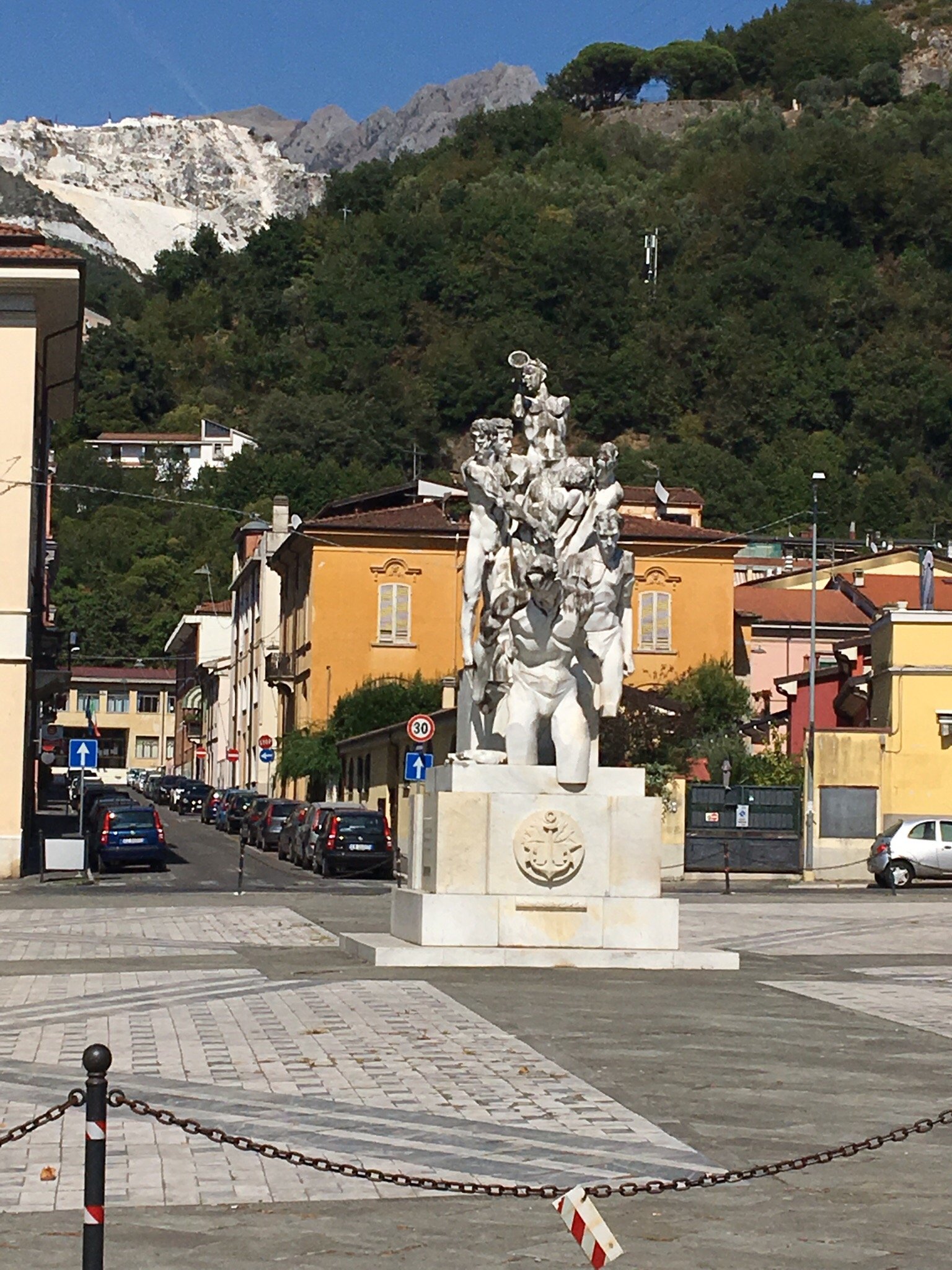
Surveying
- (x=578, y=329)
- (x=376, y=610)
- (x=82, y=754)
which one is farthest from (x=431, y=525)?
(x=578, y=329)

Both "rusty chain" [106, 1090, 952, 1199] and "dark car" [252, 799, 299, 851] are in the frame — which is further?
"dark car" [252, 799, 299, 851]

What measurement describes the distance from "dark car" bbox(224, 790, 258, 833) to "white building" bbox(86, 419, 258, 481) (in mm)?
77668

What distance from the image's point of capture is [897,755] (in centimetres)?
4628

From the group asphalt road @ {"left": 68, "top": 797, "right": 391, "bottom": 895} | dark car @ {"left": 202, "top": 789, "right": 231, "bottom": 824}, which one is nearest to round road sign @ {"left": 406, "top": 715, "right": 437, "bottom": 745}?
asphalt road @ {"left": 68, "top": 797, "right": 391, "bottom": 895}

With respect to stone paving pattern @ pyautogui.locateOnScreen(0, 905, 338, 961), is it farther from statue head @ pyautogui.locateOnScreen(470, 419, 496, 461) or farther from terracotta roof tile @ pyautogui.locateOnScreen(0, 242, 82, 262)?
terracotta roof tile @ pyautogui.locateOnScreen(0, 242, 82, 262)

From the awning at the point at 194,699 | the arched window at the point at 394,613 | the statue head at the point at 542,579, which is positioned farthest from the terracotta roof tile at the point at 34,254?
the awning at the point at 194,699

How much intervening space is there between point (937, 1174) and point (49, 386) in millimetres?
43253

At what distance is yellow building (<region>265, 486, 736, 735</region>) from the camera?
59.5 m

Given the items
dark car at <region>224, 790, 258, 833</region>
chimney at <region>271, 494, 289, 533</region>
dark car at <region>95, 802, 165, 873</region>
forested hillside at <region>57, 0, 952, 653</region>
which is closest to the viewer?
dark car at <region>95, 802, 165, 873</region>

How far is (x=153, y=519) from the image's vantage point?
126188mm

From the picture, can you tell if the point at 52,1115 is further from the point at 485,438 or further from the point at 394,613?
the point at 394,613

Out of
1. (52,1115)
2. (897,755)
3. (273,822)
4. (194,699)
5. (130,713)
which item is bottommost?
(52,1115)

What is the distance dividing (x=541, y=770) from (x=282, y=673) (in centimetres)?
4791

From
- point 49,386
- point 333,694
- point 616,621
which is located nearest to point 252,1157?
point 616,621
